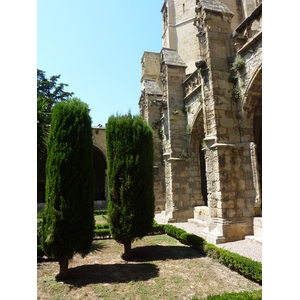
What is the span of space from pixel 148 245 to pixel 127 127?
365 centimetres

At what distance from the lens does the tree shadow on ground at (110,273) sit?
4652 mm

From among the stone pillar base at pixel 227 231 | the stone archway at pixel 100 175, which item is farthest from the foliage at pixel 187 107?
the stone archway at pixel 100 175

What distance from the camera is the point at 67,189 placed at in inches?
187

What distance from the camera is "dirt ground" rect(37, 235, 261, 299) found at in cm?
410

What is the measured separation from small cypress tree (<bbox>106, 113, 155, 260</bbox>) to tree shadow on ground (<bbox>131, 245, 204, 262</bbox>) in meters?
0.44

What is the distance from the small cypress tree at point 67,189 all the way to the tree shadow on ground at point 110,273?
1.16ft

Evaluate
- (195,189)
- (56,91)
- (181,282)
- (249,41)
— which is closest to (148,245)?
(181,282)

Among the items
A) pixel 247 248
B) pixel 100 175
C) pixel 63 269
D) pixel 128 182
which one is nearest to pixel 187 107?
pixel 128 182

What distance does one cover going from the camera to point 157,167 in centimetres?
1519

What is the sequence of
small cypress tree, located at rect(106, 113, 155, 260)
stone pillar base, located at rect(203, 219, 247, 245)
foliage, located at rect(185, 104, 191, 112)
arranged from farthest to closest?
1. foliage, located at rect(185, 104, 191, 112)
2. stone pillar base, located at rect(203, 219, 247, 245)
3. small cypress tree, located at rect(106, 113, 155, 260)

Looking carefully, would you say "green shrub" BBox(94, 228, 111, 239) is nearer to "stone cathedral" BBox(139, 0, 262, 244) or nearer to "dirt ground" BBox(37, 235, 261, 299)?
"dirt ground" BBox(37, 235, 261, 299)

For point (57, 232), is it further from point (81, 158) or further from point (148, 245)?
point (148, 245)

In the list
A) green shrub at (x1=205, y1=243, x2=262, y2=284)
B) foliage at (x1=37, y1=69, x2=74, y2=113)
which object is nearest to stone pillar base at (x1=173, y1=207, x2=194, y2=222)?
green shrub at (x1=205, y1=243, x2=262, y2=284)

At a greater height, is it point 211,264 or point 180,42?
point 180,42
